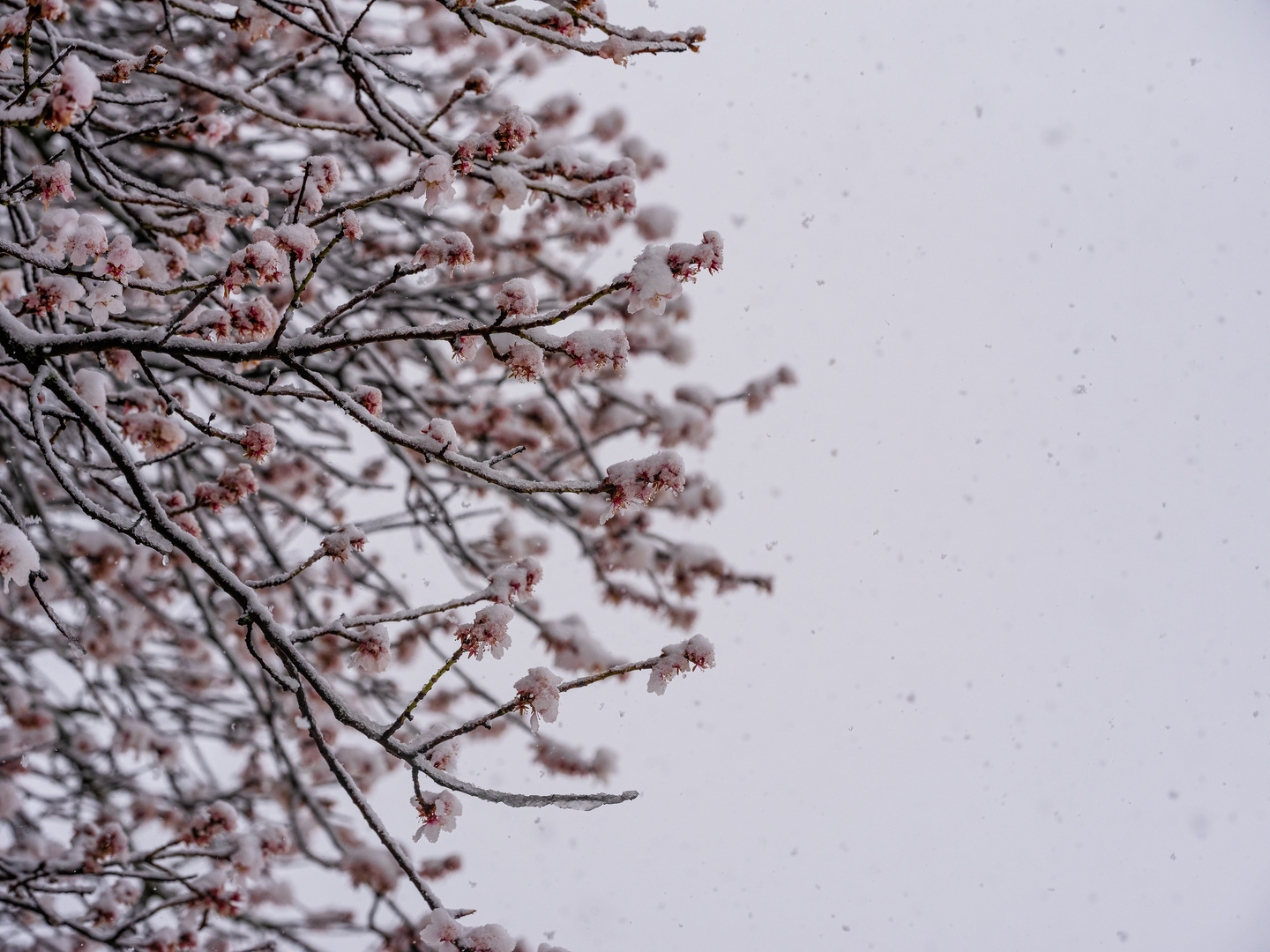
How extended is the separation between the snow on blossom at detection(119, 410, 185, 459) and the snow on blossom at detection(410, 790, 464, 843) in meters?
1.15

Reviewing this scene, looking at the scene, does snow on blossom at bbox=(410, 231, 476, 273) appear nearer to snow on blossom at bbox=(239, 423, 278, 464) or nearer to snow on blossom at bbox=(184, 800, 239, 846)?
snow on blossom at bbox=(239, 423, 278, 464)

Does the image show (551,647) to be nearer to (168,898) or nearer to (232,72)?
(168,898)

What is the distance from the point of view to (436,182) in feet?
6.92

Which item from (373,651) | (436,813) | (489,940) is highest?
(373,651)

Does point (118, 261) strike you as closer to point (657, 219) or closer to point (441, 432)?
point (441, 432)

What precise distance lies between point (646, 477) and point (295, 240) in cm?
89

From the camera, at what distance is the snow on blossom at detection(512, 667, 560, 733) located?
192 cm

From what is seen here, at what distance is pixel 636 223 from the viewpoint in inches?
160

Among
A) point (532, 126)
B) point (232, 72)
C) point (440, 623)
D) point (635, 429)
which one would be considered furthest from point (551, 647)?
point (232, 72)

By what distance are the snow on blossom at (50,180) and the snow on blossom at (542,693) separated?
1.54 metres

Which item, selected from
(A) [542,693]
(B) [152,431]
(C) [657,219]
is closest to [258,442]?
(B) [152,431]

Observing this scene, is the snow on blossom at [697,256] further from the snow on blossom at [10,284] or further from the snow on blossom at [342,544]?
the snow on blossom at [10,284]

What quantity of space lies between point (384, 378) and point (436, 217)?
1086mm

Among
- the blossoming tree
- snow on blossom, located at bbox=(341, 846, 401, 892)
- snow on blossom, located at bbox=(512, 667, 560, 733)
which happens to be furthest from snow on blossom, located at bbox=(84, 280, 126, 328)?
snow on blossom, located at bbox=(341, 846, 401, 892)
